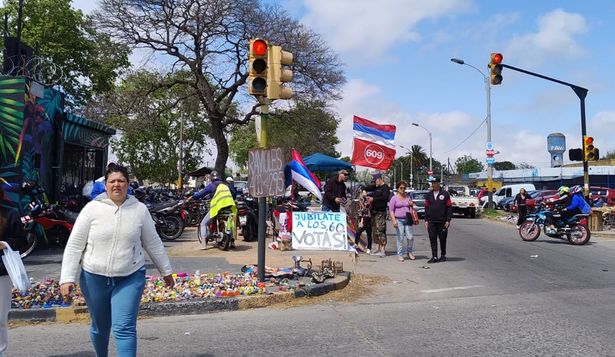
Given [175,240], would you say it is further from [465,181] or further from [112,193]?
[465,181]

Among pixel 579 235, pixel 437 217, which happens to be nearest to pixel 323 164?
pixel 579 235

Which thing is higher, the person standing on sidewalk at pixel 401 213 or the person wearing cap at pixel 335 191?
the person wearing cap at pixel 335 191

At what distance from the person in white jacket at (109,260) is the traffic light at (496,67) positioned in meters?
17.0

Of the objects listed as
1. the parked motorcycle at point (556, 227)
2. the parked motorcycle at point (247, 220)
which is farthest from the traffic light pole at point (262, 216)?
the parked motorcycle at point (556, 227)

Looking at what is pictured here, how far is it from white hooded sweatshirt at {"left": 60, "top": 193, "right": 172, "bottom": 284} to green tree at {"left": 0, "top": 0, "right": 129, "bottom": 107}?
2403 centimetres

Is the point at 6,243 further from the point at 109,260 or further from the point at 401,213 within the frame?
the point at 401,213

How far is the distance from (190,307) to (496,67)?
15218 millimetres

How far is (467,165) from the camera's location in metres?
128

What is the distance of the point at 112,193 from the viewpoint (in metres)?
4.22

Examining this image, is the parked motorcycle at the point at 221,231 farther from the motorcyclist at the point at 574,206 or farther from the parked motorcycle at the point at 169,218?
the motorcyclist at the point at 574,206

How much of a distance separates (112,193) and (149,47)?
927 inches

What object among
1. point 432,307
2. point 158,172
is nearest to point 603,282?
point 432,307

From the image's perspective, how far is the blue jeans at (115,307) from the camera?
3994 mm

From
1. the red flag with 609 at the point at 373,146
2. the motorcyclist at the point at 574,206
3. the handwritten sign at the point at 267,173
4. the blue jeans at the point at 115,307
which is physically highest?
the red flag with 609 at the point at 373,146
